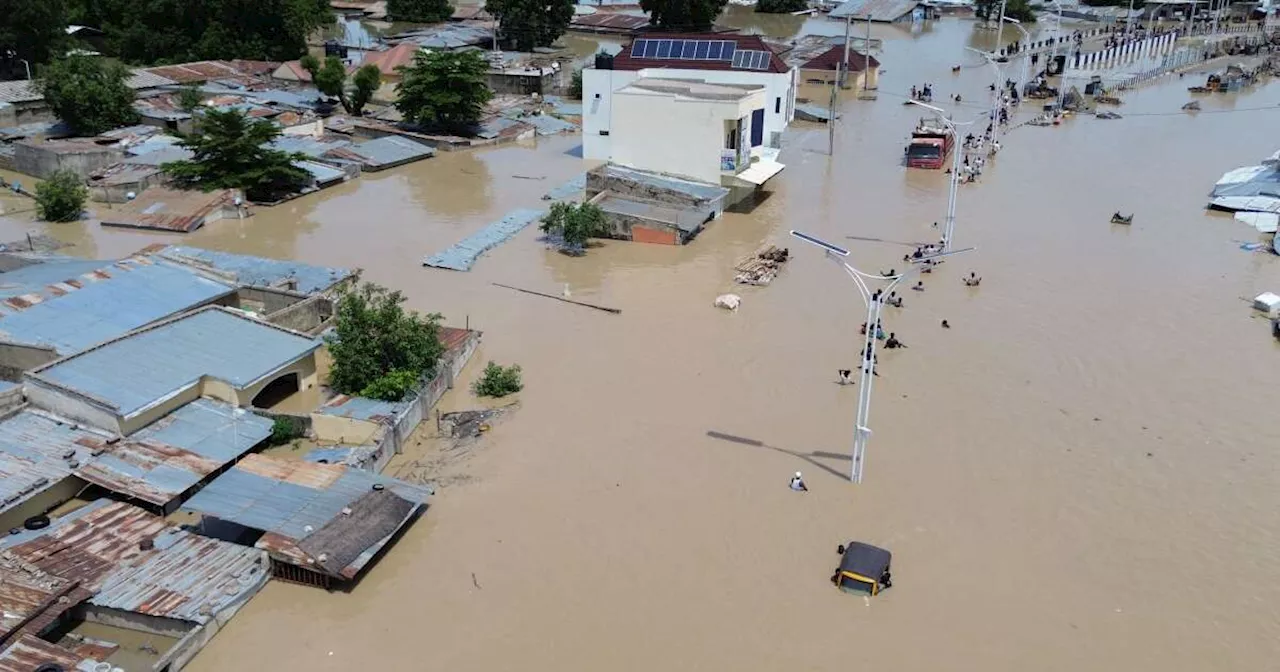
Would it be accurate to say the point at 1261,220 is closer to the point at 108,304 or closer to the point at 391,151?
the point at 391,151

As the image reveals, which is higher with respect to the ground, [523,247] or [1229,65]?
[1229,65]

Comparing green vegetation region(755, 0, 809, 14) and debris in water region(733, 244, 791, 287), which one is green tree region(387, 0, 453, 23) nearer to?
green vegetation region(755, 0, 809, 14)

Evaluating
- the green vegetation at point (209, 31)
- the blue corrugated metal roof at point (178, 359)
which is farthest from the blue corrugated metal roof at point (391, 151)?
the green vegetation at point (209, 31)

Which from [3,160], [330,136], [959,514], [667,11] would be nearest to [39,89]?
[3,160]

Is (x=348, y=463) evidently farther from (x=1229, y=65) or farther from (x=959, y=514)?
(x=1229, y=65)

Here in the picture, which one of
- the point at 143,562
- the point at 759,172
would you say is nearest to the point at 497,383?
the point at 143,562

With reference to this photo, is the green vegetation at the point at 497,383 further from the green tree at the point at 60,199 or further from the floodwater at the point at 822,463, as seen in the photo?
the green tree at the point at 60,199
